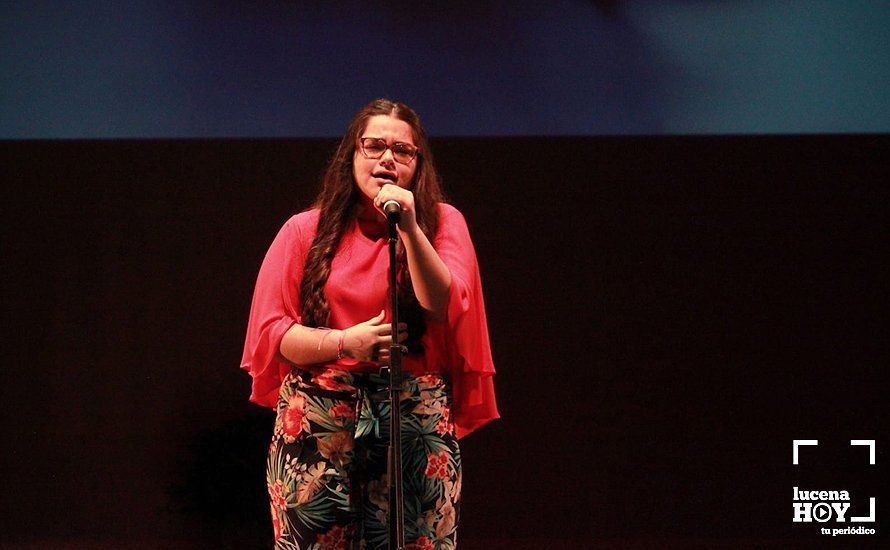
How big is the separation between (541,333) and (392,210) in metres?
1.62

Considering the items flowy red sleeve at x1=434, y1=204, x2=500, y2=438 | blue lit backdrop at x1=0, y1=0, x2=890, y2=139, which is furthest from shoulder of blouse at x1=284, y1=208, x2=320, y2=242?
blue lit backdrop at x1=0, y1=0, x2=890, y2=139

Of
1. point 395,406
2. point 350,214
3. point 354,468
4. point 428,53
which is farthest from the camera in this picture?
point 428,53

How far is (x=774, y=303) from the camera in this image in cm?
306

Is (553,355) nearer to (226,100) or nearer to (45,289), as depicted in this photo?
(226,100)

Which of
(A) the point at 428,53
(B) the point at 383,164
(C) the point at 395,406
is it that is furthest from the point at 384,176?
(A) the point at 428,53

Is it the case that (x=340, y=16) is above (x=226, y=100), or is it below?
above

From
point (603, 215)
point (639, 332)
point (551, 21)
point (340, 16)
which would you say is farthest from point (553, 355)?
point (340, 16)

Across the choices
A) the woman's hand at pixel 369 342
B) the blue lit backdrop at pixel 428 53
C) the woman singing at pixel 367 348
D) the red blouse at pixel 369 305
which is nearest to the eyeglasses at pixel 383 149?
the woman singing at pixel 367 348

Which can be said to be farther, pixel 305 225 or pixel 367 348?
pixel 305 225

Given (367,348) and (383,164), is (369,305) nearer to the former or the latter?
(367,348)

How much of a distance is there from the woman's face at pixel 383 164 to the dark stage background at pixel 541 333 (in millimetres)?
1260

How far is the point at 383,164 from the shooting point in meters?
1.70

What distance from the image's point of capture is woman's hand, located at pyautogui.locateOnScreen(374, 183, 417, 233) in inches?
60.3

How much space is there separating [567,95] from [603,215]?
0.42 metres
